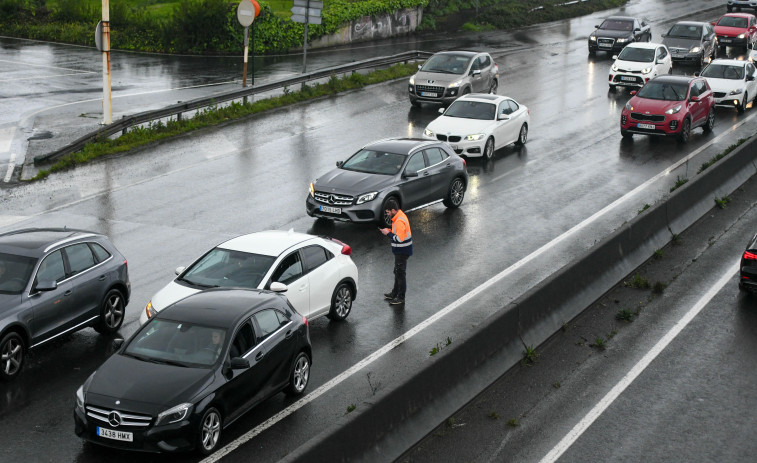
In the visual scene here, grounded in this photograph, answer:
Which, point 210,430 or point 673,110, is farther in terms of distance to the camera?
point 673,110

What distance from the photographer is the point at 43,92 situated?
34.3m

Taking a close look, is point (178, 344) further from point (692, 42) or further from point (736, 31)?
point (736, 31)

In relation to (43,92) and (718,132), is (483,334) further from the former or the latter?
(43,92)

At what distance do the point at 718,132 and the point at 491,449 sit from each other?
21760mm

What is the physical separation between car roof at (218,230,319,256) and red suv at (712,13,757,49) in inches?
1516

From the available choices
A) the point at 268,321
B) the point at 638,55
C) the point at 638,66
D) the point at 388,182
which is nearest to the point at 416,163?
the point at 388,182

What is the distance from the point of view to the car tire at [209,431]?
10734 millimetres

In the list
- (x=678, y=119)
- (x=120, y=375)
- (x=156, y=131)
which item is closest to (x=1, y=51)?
(x=156, y=131)

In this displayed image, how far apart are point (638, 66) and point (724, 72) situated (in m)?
3.20

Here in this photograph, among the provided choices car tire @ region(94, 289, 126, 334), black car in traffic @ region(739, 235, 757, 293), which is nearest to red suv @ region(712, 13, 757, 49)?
black car in traffic @ region(739, 235, 757, 293)

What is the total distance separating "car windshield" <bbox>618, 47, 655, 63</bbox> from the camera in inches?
1467

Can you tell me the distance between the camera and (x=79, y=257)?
559 inches

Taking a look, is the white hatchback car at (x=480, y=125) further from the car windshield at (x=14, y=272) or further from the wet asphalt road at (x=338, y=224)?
the car windshield at (x=14, y=272)

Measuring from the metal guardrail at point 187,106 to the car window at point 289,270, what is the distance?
12357 millimetres
